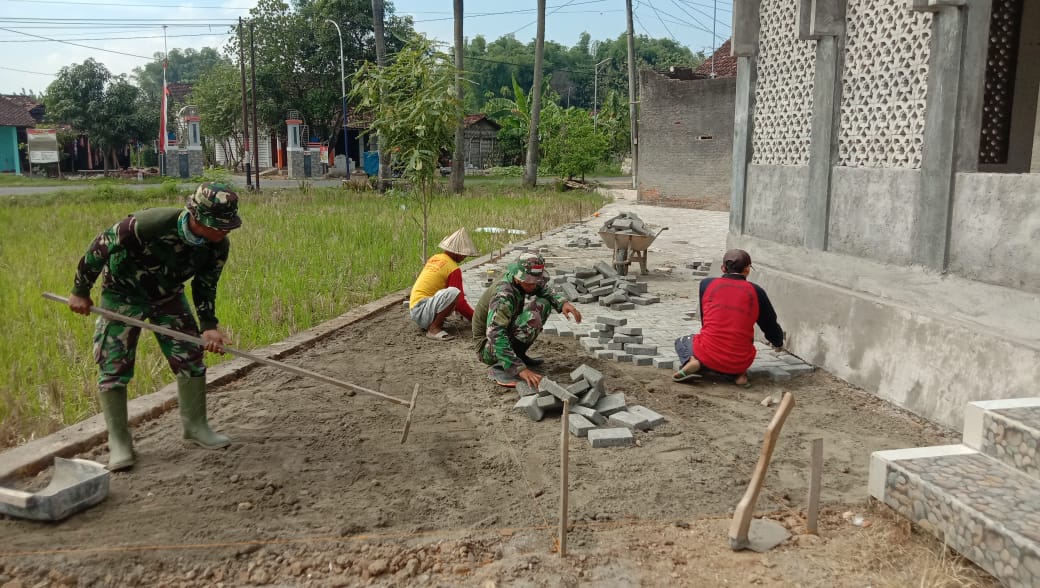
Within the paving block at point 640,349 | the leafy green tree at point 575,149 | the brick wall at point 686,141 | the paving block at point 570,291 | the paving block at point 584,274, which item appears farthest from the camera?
the leafy green tree at point 575,149

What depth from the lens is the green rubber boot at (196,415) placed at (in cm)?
451

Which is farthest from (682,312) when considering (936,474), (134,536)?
(134,536)

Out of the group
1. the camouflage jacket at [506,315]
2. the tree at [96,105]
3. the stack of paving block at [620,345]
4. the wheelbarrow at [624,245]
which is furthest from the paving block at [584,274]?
the tree at [96,105]

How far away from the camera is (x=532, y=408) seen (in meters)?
5.20

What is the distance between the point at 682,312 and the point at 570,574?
19.3 feet

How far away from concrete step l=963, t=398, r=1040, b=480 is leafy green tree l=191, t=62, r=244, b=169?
138ft

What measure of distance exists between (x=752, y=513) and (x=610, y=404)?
1.82 m

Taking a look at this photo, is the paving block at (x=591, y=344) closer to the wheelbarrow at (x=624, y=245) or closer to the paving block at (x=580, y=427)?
the paving block at (x=580, y=427)

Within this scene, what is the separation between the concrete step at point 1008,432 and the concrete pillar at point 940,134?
160 centimetres

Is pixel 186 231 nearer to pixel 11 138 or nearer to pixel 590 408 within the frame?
pixel 590 408

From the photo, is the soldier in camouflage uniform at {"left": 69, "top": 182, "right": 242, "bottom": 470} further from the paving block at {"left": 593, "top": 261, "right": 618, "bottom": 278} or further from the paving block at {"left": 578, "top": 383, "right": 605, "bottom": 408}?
the paving block at {"left": 593, "top": 261, "right": 618, "bottom": 278}

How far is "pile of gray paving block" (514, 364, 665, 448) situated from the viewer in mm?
4941

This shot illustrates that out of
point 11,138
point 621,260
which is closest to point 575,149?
point 621,260

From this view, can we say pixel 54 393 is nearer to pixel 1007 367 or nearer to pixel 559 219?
pixel 1007 367
